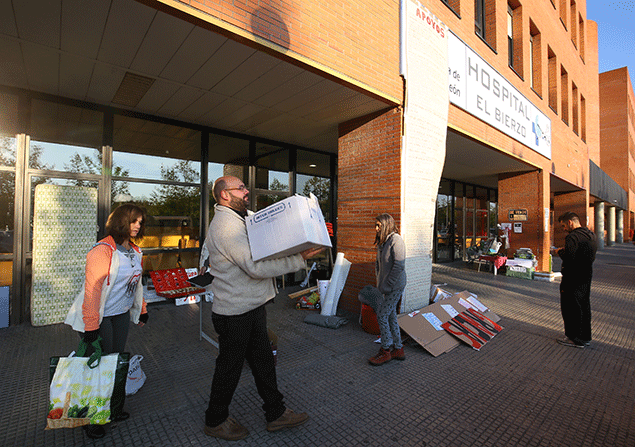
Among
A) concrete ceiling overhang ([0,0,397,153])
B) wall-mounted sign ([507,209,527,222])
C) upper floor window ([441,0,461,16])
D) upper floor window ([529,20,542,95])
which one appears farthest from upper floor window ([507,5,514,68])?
concrete ceiling overhang ([0,0,397,153])

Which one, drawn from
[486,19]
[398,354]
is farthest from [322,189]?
[486,19]

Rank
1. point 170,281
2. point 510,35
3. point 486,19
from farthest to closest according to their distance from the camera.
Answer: point 510,35
point 486,19
point 170,281

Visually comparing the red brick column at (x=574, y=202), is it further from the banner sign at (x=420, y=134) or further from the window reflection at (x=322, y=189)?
the banner sign at (x=420, y=134)

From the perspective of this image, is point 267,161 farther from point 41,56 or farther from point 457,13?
point 457,13

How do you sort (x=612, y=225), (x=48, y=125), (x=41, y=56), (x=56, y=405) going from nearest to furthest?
(x=56, y=405), (x=41, y=56), (x=48, y=125), (x=612, y=225)

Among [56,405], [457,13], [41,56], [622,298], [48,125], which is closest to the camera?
[56,405]

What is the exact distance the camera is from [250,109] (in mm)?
5570

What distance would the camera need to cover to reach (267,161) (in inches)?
303

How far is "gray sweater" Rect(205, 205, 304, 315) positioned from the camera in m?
2.13

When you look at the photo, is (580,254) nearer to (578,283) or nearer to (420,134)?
(578,283)

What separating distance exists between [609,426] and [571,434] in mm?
409

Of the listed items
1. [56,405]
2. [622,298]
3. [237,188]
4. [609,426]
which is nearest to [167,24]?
[237,188]

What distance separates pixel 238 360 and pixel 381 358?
1990mm

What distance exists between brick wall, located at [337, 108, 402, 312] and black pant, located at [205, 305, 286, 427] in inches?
132
